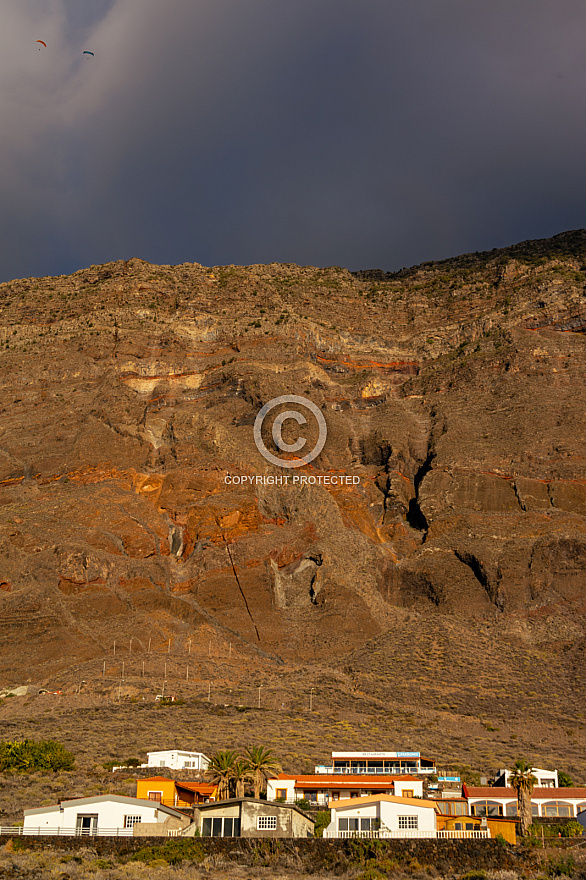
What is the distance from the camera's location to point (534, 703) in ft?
225

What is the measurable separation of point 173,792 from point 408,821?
461 inches

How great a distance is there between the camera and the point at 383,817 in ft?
123

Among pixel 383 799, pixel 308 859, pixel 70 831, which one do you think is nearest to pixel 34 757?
pixel 70 831

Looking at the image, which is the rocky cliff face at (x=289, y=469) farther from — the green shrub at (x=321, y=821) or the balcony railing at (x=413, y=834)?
the balcony railing at (x=413, y=834)

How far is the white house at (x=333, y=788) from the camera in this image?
153 feet

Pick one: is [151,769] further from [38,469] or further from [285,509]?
[38,469]

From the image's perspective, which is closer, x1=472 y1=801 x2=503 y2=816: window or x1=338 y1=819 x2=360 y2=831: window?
x1=338 y1=819 x2=360 y2=831: window

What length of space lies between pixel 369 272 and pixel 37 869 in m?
156

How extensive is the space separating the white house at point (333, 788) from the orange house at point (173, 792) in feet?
10.7

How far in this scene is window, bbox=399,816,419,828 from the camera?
123 ft

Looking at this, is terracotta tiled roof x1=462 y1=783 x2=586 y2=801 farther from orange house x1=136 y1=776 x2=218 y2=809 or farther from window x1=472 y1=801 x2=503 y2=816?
orange house x1=136 y1=776 x2=218 y2=809

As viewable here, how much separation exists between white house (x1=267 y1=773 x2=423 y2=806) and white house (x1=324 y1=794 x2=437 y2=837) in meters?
8.44

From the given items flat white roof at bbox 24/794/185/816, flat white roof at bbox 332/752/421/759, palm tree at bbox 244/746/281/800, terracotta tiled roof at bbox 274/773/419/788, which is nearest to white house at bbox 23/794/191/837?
flat white roof at bbox 24/794/185/816

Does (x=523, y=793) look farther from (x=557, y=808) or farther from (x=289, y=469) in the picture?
(x=289, y=469)
